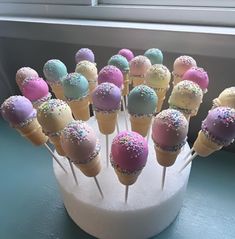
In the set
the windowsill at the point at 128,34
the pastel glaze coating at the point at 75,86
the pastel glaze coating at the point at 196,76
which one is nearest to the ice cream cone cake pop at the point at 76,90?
the pastel glaze coating at the point at 75,86

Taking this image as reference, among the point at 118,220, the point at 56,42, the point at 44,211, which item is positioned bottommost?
the point at 44,211

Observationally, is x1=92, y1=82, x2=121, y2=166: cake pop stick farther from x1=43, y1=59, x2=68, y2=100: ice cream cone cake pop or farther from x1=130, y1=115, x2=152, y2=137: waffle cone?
x1=43, y1=59, x2=68, y2=100: ice cream cone cake pop

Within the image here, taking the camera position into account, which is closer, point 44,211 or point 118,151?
point 118,151

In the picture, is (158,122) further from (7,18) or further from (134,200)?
(7,18)

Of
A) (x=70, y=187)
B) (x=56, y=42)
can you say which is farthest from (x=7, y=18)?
(x=70, y=187)

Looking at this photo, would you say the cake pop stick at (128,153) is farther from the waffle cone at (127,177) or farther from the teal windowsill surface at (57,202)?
the teal windowsill surface at (57,202)

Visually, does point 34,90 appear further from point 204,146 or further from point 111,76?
point 204,146

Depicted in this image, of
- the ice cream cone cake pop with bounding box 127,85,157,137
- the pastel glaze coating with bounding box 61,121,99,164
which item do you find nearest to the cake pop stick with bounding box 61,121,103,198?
the pastel glaze coating with bounding box 61,121,99,164
